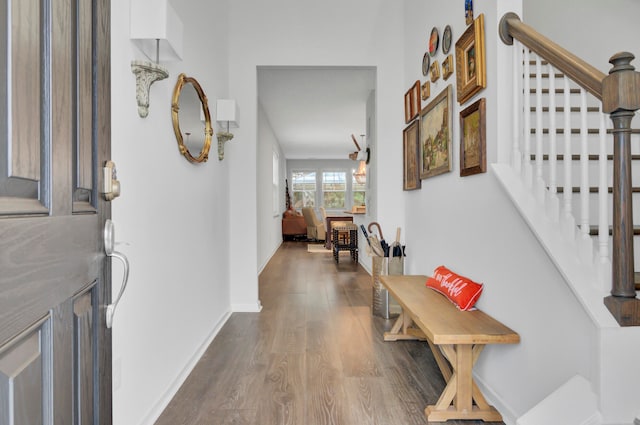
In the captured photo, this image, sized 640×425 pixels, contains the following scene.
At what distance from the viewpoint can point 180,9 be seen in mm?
2133

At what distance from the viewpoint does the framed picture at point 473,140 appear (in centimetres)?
186

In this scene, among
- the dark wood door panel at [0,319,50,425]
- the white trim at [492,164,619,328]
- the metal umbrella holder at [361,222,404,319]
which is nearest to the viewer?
the dark wood door panel at [0,319,50,425]

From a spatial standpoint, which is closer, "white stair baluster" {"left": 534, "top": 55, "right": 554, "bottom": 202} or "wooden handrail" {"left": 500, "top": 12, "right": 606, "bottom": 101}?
"wooden handrail" {"left": 500, "top": 12, "right": 606, "bottom": 101}

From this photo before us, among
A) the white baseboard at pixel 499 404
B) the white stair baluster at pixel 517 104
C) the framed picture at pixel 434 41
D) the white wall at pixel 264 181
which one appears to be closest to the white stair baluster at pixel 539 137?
the white stair baluster at pixel 517 104

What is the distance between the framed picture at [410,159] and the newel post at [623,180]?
1977 mm

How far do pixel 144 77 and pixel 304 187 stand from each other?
10.6 meters

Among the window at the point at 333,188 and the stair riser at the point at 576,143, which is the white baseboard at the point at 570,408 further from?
the window at the point at 333,188

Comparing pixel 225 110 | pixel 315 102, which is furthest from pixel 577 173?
pixel 315 102

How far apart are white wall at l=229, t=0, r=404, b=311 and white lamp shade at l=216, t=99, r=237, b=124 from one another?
54 centimetres

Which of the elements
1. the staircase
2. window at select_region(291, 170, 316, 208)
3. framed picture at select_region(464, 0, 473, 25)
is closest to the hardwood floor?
the staircase

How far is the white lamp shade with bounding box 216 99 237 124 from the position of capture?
2922 mm

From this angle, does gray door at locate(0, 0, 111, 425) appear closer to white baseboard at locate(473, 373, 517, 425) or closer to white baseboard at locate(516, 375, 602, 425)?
white baseboard at locate(516, 375, 602, 425)

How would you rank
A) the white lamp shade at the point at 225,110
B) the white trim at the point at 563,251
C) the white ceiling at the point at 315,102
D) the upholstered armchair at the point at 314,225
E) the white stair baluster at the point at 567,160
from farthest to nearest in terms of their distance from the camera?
the upholstered armchair at the point at 314,225
the white ceiling at the point at 315,102
the white lamp shade at the point at 225,110
the white stair baluster at the point at 567,160
the white trim at the point at 563,251

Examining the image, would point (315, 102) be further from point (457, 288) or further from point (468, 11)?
point (457, 288)
